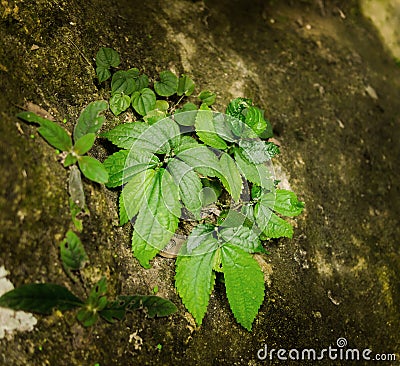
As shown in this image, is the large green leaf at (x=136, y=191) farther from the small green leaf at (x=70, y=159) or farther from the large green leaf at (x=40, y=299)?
the large green leaf at (x=40, y=299)

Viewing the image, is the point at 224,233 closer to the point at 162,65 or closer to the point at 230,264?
the point at 230,264

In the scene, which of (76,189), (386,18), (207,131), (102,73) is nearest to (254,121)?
(207,131)

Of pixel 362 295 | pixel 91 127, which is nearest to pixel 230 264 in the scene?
pixel 91 127

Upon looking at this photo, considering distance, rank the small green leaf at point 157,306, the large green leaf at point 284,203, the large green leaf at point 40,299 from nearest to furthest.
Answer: the large green leaf at point 40,299 < the small green leaf at point 157,306 < the large green leaf at point 284,203

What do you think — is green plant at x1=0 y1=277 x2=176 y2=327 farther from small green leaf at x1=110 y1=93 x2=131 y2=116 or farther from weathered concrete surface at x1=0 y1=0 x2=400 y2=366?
small green leaf at x1=110 y1=93 x2=131 y2=116

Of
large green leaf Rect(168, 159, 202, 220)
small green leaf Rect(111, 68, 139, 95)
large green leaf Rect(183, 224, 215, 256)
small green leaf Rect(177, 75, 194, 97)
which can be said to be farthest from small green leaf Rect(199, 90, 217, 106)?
large green leaf Rect(183, 224, 215, 256)

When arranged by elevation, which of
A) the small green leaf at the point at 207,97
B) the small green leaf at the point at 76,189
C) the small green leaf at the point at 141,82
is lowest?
the small green leaf at the point at 76,189

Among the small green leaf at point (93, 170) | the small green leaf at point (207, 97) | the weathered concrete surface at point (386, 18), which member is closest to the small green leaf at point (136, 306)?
the small green leaf at point (93, 170)
